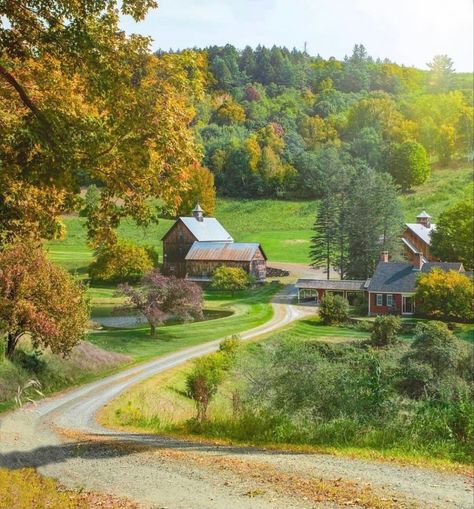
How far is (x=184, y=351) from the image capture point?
11680 millimetres

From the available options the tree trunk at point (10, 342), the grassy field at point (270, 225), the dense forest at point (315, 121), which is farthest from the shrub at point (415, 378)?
the tree trunk at point (10, 342)

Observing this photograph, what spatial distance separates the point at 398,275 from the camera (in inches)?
543

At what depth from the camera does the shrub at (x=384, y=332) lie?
1295 centimetres

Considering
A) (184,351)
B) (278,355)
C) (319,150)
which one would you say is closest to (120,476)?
(278,355)

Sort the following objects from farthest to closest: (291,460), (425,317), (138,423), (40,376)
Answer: (425,317) → (40,376) → (138,423) → (291,460)

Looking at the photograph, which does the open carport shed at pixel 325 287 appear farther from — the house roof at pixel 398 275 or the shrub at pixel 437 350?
the shrub at pixel 437 350

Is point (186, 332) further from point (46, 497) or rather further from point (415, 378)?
point (46, 497)

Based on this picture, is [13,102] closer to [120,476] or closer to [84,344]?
[120,476]

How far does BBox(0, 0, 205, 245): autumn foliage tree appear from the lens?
493 centimetres

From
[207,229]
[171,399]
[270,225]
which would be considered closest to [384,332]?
[270,225]

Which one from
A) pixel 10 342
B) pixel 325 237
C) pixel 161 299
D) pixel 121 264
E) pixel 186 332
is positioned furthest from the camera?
pixel 325 237

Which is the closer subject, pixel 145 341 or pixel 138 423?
pixel 138 423

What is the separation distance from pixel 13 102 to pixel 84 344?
693 cm

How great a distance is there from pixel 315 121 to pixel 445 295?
798cm
